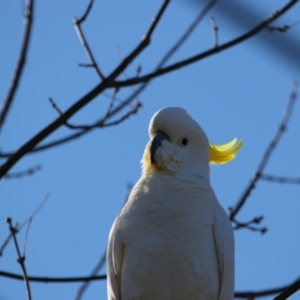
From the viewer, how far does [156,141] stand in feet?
9.89

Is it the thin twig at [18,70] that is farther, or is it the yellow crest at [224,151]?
the yellow crest at [224,151]

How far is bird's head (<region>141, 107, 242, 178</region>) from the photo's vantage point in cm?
300

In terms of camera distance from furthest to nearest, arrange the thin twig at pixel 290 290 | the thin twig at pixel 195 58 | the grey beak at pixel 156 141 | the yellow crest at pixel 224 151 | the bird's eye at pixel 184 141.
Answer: the yellow crest at pixel 224 151, the bird's eye at pixel 184 141, the grey beak at pixel 156 141, the thin twig at pixel 195 58, the thin twig at pixel 290 290

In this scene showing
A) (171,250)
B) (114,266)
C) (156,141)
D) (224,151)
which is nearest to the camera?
(171,250)

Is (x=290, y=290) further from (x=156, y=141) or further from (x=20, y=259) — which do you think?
(x=156, y=141)

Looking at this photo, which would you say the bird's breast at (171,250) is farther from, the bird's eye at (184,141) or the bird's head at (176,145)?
the bird's eye at (184,141)

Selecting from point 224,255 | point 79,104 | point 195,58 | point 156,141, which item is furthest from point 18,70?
point 224,255

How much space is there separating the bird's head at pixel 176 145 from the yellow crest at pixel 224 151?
0.15 metres

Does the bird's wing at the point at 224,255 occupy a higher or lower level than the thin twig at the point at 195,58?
lower

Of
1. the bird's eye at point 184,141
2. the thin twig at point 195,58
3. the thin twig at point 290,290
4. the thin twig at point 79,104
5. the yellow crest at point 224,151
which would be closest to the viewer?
the thin twig at point 290,290

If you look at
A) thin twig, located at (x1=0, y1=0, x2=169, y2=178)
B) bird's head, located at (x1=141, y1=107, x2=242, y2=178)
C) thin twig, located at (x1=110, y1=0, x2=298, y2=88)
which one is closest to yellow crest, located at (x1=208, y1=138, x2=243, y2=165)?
bird's head, located at (x1=141, y1=107, x2=242, y2=178)

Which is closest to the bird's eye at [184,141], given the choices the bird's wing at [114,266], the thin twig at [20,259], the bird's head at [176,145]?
the bird's head at [176,145]

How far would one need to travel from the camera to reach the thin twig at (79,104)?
1.94 meters

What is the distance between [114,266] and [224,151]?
113 centimetres
